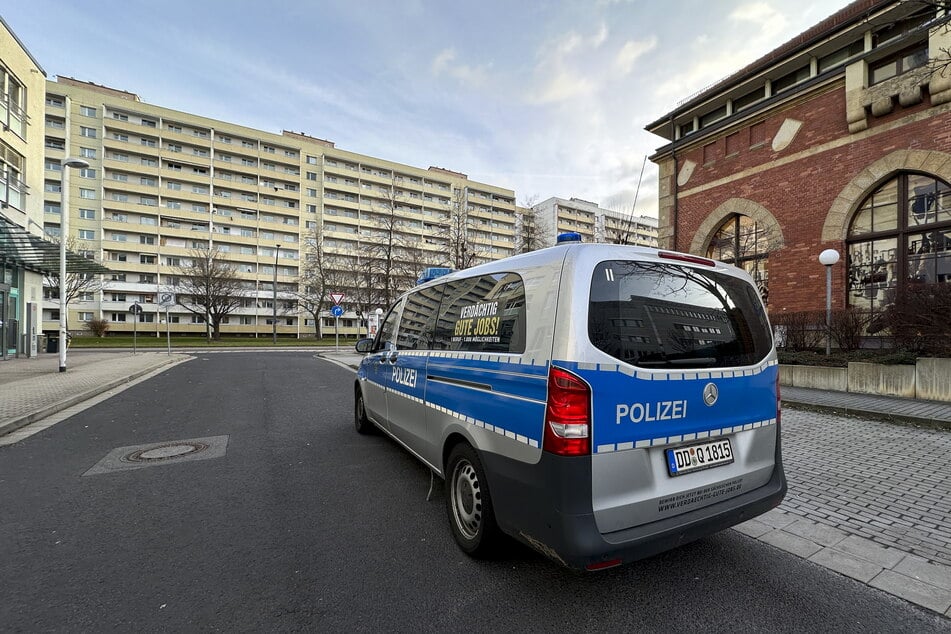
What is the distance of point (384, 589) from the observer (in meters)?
2.46

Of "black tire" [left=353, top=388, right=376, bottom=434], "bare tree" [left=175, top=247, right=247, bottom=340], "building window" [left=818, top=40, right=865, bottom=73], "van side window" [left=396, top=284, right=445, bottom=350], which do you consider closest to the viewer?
"van side window" [left=396, top=284, right=445, bottom=350]

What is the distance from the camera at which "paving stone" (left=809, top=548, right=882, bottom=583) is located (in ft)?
8.59

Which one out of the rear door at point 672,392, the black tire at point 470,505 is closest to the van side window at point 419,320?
the black tire at point 470,505

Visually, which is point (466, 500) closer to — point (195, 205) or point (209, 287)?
point (209, 287)

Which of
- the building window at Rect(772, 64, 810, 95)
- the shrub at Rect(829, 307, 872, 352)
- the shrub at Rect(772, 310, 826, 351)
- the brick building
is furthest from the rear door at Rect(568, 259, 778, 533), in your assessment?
the building window at Rect(772, 64, 810, 95)

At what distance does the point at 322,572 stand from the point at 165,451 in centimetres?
375

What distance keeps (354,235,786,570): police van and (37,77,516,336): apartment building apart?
40.6 metres

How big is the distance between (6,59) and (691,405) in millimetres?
25278

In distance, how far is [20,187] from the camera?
16812 millimetres

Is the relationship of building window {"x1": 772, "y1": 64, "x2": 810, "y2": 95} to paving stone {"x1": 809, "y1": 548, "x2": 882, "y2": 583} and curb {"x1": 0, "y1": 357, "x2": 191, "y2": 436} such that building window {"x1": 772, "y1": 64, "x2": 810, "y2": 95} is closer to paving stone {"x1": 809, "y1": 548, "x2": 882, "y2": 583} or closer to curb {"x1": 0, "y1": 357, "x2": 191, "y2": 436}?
paving stone {"x1": 809, "y1": 548, "x2": 882, "y2": 583}

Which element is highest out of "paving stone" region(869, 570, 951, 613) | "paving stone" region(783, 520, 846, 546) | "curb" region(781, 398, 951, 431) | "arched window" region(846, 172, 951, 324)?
"arched window" region(846, 172, 951, 324)

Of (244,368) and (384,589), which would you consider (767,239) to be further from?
(244,368)

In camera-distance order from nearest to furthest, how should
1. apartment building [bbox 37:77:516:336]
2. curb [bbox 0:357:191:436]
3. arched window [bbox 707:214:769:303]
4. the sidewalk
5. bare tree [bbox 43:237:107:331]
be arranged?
curb [bbox 0:357:191:436] → the sidewalk → arched window [bbox 707:214:769:303] → bare tree [bbox 43:237:107:331] → apartment building [bbox 37:77:516:336]

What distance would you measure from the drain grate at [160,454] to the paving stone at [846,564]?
5627mm
